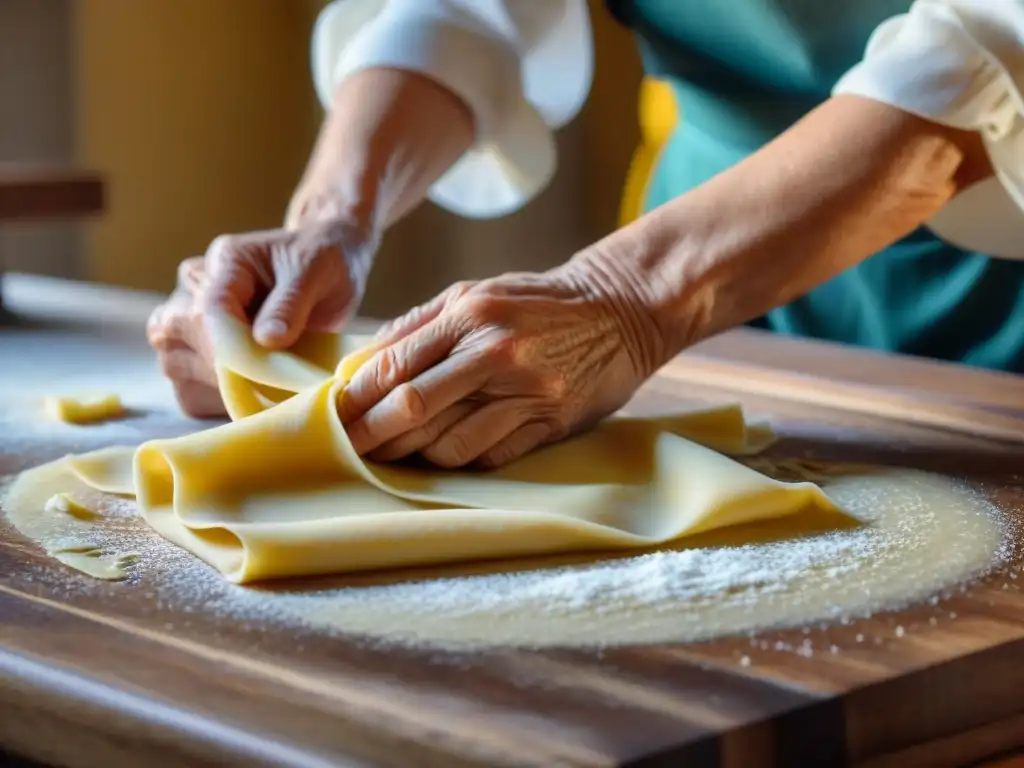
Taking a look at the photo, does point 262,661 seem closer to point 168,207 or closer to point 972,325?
point 972,325

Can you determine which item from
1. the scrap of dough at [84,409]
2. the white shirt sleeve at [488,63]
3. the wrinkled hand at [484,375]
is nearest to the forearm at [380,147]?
the white shirt sleeve at [488,63]

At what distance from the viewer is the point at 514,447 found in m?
0.90

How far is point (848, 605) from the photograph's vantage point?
679 millimetres

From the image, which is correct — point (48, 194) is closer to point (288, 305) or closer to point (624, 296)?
point (288, 305)

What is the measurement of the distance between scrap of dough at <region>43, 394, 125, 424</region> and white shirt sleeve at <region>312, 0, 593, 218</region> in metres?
0.44

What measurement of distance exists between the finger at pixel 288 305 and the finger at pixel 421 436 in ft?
0.61

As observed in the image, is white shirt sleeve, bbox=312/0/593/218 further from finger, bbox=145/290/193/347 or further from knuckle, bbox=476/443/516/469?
knuckle, bbox=476/443/516/469

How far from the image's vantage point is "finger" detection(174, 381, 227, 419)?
1094 millimetres

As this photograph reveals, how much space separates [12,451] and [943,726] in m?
0.69

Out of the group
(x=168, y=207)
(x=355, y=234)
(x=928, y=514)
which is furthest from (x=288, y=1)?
(x=928, y=514)

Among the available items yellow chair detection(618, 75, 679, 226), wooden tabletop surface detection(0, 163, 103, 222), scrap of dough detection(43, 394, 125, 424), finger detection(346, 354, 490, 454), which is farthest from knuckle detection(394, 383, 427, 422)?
yellow chair detection(618, 75, 679, 226)

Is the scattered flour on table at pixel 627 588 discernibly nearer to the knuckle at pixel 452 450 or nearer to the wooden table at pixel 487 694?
the wooden table at pixel 487 694

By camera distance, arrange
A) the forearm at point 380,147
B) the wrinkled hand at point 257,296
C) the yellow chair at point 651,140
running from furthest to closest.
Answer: the yellow chair at point 651,140, the forearm at point 380,147, the wrinkled hand at point 257,296

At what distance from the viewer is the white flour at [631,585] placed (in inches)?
25.5
